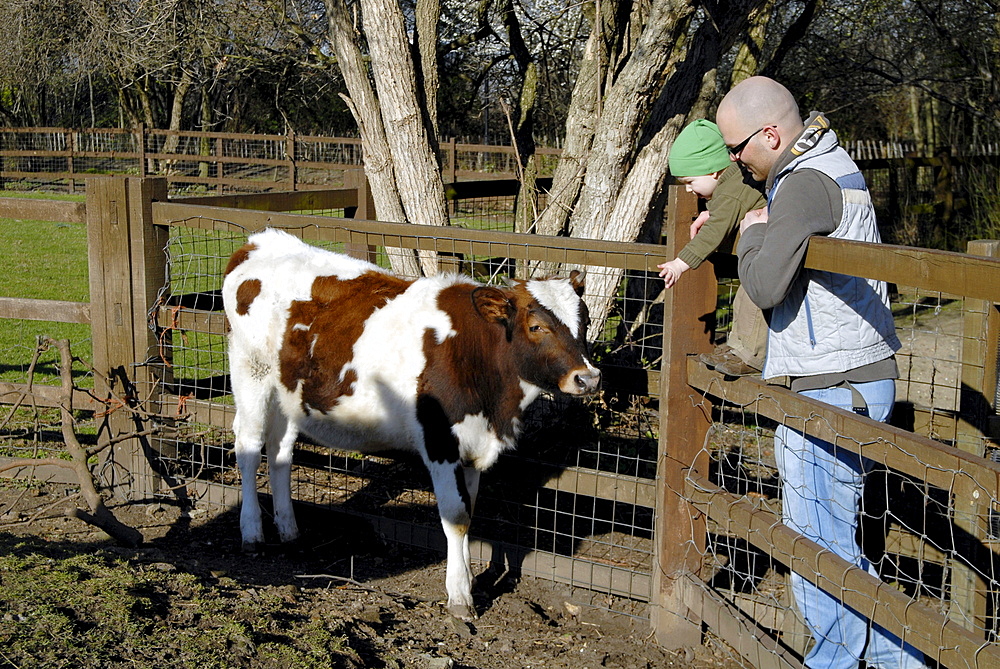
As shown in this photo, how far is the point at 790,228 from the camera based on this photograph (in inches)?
127

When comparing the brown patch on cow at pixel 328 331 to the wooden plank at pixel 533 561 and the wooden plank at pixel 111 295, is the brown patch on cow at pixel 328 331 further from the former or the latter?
the wooden plank at pixel 111 295

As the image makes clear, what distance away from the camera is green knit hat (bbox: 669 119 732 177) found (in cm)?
407

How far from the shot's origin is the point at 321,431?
5352 mm

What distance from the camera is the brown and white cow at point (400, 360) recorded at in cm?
482

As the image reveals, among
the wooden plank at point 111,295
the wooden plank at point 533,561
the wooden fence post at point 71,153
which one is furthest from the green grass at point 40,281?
the wooden fence post at point 71,153

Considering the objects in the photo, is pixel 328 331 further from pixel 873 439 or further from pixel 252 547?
pixel 873 439

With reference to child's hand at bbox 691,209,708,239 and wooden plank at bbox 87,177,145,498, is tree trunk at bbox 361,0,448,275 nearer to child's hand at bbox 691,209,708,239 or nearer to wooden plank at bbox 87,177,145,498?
wooden plank at bbox 87,177,145,498

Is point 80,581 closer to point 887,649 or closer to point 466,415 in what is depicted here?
point 466,415

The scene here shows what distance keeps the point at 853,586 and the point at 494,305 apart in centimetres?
237

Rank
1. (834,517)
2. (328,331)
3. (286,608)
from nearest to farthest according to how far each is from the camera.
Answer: (834,517), (286,608), (328,331)

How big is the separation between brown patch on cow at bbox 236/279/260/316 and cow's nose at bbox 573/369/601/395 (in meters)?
2.04

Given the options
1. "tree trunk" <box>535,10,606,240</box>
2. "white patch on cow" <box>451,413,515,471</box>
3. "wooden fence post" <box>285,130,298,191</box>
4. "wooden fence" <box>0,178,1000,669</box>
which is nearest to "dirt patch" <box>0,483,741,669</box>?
"wooden fence" <box>0,178,1000,669</box>

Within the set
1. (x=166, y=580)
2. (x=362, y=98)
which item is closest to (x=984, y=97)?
(x=362, y=98)

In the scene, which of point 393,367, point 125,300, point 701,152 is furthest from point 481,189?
point 701,152
